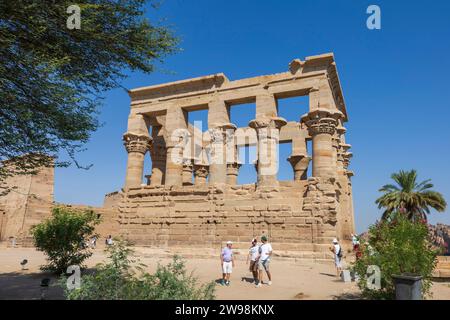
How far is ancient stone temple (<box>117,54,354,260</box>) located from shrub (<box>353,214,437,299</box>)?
25.4ft

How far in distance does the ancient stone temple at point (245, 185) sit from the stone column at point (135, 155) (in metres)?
0.06

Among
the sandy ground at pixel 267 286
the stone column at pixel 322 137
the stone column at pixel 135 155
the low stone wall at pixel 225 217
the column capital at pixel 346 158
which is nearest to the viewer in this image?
the sandy ground at pixel 267 286

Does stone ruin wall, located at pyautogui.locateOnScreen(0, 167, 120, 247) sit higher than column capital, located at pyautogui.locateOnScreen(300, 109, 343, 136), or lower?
lower

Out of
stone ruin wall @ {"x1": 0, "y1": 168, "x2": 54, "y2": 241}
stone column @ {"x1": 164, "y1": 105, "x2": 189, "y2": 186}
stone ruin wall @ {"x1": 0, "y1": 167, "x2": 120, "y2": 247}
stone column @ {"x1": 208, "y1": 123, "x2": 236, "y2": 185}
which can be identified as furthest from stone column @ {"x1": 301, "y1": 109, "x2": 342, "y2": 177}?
stone ruin wall @ {"x1": 0, "y1": 168, "x2": 54, "y2": 241}

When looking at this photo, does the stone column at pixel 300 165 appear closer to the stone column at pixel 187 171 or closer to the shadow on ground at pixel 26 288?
the stone column at pixel 187 171

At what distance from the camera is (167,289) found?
5195mm

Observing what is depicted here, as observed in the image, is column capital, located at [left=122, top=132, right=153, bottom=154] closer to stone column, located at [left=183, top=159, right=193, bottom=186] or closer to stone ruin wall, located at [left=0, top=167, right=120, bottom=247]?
stone column, located at [left=183, top=159, right=193, bottom=186]


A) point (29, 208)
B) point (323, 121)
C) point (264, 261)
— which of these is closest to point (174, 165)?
point (323, 121)

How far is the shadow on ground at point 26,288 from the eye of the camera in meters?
7.80

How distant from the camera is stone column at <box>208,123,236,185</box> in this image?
1872 cm

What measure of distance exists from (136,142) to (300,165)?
38.0 ft

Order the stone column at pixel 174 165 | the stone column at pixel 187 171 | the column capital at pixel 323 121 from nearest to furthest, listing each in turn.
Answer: the column capital at pixel 323 121, the stone column at pixel 174 165, the stone column at pixel 187 171

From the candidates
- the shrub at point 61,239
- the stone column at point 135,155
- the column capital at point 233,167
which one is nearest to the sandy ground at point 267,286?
the shrub at point 61,239
